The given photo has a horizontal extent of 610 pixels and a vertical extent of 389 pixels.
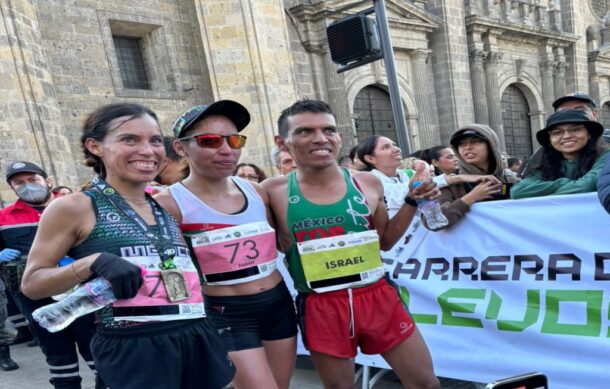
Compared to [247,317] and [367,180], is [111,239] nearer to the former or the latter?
[247,317]

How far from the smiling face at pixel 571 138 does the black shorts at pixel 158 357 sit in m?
2.59

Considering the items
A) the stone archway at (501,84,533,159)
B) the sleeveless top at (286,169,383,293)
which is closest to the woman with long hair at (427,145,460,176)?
the sleeveless top at (286,169,383,293)

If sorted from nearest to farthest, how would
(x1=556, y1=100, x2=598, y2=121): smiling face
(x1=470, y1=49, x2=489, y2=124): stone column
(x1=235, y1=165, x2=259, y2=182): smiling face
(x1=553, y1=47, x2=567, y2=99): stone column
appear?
1. (x1=556, y1=100, x2=598, y2=121): smiling face
2. (x1=235, y1=165, x2=259, y2=182): smiling face
3. (x1=470, y1=49, x2=489, y2=124): stone column
4. (x1=553, y1=47, x2=567, y2=99): stone column

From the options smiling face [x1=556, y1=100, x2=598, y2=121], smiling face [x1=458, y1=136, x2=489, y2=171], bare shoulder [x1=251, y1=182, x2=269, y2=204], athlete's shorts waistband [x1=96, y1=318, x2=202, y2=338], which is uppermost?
smiling face [x1=556, y1=100, x2=598, y2=121]

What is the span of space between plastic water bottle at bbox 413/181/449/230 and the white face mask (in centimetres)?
362

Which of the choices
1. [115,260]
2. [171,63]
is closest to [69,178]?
[171,63]

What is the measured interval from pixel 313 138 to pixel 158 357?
1.29 m

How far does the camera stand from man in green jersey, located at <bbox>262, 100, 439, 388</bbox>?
2434mm

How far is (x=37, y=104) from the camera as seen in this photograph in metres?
8.06

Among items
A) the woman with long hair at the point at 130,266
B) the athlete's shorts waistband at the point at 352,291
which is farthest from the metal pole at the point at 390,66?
the woman with long hair at the point at 130,266

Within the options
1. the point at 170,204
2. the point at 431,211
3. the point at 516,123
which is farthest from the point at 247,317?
the point at 516,123

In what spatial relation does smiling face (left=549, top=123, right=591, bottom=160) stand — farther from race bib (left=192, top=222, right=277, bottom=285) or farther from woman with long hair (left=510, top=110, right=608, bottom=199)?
race bib (left=192, top=222, right=277, bottom=285)

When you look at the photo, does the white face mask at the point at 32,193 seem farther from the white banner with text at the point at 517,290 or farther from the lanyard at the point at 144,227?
the white banner with text at the point at 517,290

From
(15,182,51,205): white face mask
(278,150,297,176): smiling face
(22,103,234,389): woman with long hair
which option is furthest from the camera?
(278,150,297,176): smiling face
